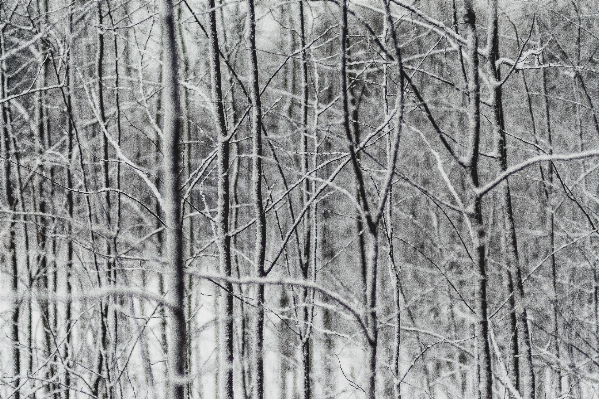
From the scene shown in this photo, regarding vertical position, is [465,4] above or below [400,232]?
below

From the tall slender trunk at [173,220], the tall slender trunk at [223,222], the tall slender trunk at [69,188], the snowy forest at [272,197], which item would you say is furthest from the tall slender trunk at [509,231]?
the tall slender trunk at [69,188]

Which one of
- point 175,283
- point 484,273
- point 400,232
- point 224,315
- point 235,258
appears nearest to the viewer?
point 175,283

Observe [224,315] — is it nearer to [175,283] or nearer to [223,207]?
[223,207]

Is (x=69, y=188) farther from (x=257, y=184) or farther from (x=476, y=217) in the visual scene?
(x=476, y=217)

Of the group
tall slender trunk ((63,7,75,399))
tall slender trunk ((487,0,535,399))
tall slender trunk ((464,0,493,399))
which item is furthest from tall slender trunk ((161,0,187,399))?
tall slender trunk ((487,0,535,399))

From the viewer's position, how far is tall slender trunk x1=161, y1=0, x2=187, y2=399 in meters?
1.33

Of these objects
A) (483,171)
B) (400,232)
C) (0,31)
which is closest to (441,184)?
(483,171)

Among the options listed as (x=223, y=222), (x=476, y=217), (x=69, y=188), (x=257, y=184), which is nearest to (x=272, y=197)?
(x=257, y=184)

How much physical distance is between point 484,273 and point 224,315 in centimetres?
128

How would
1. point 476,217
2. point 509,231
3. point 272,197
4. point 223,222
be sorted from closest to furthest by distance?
point 476,217 → point 223,222 → point 509,231 → point 272,197

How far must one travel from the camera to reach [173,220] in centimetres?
135

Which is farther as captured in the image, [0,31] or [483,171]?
[483,171]

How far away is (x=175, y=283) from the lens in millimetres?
1328

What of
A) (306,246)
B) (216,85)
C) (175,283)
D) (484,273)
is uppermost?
(216,85)
